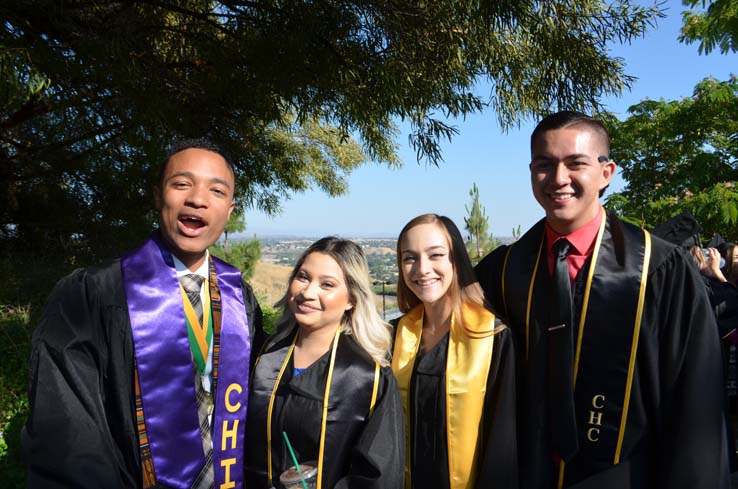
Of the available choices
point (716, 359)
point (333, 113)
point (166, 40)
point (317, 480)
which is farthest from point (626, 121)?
point (317, 480)

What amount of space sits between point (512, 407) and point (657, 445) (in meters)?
0.47

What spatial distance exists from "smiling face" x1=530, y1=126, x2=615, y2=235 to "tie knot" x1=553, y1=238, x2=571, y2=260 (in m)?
0.06

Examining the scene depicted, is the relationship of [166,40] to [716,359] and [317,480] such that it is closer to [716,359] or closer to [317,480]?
[317,480]

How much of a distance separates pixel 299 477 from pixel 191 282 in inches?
29.9

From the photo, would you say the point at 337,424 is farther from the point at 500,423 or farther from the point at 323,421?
the point at 500,423

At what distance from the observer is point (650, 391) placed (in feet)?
5.83

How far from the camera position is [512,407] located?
6.35 ft

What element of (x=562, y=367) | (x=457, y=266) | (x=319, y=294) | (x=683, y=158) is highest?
(x=683, y=158)

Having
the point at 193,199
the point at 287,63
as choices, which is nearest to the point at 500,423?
the point at 193,199

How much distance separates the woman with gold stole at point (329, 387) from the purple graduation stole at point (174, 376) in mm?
96

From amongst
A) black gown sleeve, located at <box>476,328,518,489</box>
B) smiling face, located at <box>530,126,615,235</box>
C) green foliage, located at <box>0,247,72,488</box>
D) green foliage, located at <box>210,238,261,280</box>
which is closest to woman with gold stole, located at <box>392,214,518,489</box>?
black gown sleeve, located at <box>476,328,518,489</box>

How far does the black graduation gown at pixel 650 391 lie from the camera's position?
170 cm

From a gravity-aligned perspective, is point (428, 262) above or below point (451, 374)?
above

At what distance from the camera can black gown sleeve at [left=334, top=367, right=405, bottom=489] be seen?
→ 1.75 m
